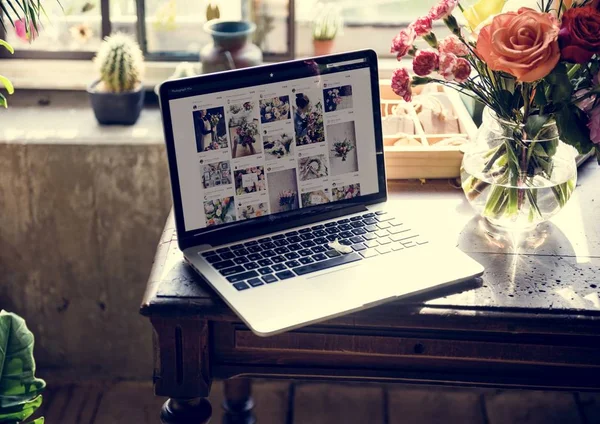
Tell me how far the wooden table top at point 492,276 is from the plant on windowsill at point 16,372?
0.23 metres

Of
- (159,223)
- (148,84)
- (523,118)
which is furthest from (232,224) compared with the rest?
(148,84)

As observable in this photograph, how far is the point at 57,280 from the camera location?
1914 mm

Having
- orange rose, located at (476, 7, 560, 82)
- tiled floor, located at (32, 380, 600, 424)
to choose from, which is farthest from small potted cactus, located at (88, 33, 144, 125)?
orange rose, located at (476, 7, 560, 82)

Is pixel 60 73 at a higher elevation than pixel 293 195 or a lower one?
higher

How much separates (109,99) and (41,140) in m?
0.17

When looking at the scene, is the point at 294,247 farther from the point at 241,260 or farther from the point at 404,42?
the point at 404,42

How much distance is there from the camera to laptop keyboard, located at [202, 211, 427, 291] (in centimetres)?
117

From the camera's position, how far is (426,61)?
4.04 feet

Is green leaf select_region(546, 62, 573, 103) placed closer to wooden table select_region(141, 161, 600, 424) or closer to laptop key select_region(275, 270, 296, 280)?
wooden table select_region(141, 161, 600, 424)

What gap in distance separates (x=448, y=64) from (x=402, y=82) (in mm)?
86

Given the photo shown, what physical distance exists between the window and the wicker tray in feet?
1.35

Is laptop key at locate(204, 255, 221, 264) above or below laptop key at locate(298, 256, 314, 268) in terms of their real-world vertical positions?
above

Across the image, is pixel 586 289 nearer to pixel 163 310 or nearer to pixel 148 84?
pixel 163 310

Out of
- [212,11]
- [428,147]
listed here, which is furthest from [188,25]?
[428,147]
